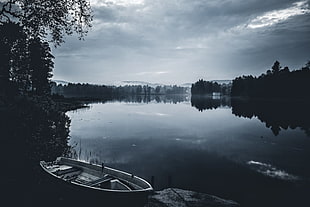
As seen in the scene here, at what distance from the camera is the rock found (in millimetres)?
11512

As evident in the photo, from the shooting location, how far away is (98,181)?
A: 11141mm

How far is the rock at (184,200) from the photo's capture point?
11512 millimetres

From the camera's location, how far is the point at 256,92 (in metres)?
116

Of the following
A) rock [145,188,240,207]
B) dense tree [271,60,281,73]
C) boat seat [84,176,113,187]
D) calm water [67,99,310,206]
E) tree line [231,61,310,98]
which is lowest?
calm water [67,99,310,206]

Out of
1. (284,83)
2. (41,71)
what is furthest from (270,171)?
(284,83)

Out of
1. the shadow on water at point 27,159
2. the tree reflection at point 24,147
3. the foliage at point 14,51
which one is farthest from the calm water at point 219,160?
the foliage at point 14,51

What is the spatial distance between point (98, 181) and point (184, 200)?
5526mm

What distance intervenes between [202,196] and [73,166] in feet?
31.8

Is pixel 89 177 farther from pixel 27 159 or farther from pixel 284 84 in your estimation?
pixel 284 84

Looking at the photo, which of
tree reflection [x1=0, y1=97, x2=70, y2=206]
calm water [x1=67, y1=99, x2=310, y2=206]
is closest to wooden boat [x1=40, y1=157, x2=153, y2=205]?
tree reflection [x1=0, y1=97, x2=70, y2=206]

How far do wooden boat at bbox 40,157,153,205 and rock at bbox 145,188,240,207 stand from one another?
1587 millimetres

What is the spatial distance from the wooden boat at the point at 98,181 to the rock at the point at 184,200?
5.21 feet

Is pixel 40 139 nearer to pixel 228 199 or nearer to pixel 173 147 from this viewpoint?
pixel 228 199

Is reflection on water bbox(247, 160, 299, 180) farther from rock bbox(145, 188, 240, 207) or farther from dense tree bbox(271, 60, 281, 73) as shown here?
dense tree bbox(271, 60, 281, 73)
